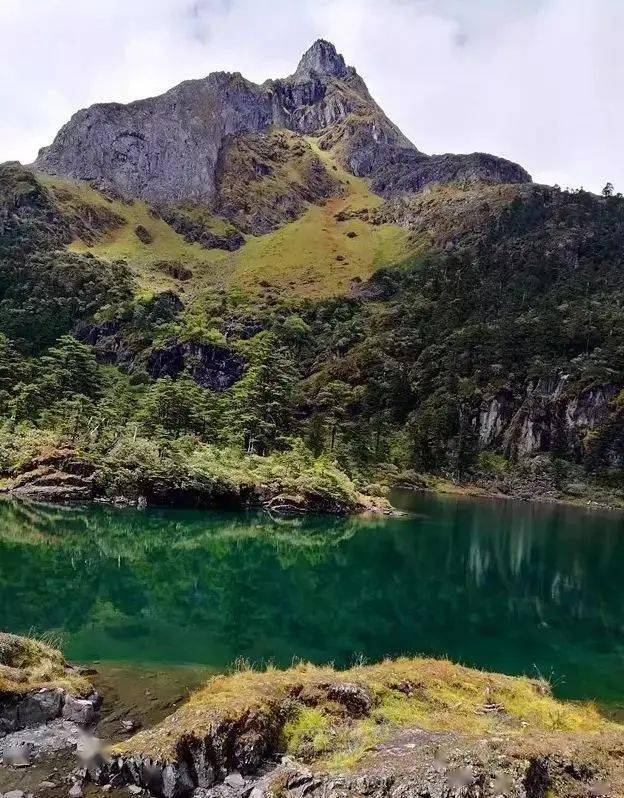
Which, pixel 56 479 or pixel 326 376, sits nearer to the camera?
pixel 56 479

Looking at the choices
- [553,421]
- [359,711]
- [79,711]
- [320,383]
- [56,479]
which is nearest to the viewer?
[359,711]

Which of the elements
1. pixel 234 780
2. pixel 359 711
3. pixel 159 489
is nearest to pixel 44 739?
pixel 234 780

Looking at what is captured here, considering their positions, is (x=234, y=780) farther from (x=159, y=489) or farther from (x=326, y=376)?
(x=326, y=376)

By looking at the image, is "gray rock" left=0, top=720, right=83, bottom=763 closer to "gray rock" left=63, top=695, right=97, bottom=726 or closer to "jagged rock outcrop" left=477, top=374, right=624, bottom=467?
"gray rock" left=63, top=695, right=97, bottom=726

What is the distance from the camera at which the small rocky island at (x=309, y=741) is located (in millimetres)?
12109

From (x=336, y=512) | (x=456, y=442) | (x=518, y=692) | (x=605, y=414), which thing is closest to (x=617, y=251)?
(x=605, y=414)

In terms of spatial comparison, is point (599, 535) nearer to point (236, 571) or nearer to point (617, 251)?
point (236, 571)

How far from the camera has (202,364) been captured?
156500 millimetres

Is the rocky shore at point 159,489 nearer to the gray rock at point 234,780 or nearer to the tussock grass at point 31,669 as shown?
the tussock grass at point 31,669

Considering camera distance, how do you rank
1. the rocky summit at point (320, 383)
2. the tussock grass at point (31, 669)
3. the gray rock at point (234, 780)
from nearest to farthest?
the gray rock at point (234, 780), the tussock grass at point (31, 669), the rocky summit at point (320, 383)

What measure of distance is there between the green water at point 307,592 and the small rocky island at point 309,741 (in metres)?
6.21

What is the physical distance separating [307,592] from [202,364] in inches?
4929

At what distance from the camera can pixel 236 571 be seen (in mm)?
40438

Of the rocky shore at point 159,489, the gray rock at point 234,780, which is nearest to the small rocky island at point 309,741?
the gray rock at point 234,780
